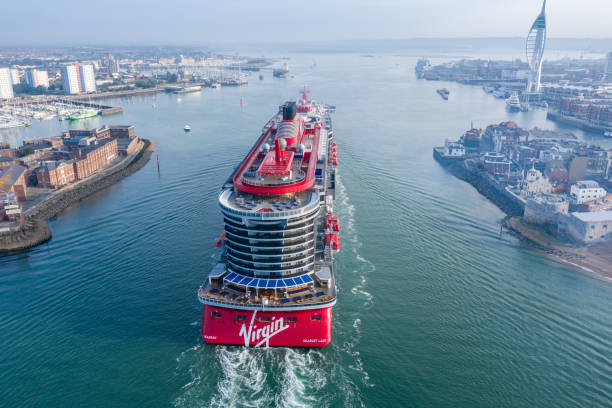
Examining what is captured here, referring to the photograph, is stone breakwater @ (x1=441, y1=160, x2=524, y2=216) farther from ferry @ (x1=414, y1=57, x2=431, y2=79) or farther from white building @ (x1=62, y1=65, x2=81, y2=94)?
ferry @ (x1=414, y1=57, x2=431, y2=79)

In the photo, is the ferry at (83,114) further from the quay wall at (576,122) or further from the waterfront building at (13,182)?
the quay wall at (576,122)

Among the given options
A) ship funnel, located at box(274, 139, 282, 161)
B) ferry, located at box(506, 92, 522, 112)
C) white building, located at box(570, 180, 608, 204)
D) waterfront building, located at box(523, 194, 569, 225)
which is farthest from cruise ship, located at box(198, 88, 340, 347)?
ferry, located at box(506, 92, 522, 112)

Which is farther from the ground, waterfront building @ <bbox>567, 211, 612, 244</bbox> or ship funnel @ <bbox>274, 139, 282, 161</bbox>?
ship funnel @ <bbox>274, 139, 282, 161</bbox>

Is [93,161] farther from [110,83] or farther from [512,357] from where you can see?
[110,83]

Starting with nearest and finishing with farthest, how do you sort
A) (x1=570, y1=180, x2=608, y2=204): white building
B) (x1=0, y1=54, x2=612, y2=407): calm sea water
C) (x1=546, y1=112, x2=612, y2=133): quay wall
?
(x1=0, y1=54, x2=612, y2=407): calm sea water
(x1=570, y1=180, x2=608, y2=204): white building
(x1=546, y1=112, x2=612, y2=133): quay wall

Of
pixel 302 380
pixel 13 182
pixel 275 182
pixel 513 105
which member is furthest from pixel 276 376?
pixel 513 105

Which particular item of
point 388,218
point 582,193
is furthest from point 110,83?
point 582,193

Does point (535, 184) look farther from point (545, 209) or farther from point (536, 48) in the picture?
point (536, 48)
